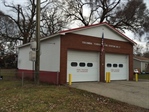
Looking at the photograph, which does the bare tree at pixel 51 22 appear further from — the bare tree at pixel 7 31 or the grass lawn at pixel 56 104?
the grass lawn at pixel 56 104

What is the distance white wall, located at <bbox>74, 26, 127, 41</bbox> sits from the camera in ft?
55.3

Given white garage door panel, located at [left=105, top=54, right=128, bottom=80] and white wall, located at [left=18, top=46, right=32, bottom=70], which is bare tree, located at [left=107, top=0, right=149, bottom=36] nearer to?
white garage door panel, located at [left=105, top=54, right=128, bottom=80]

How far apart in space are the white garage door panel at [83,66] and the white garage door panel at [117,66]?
1.44 m

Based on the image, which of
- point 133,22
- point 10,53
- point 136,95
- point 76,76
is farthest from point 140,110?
point 10,53

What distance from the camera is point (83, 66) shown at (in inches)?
659

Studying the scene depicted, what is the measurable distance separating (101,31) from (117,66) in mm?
3805

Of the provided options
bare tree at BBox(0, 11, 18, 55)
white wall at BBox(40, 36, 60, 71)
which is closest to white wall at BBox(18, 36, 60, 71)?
white wall at BBox(40, 36, 60, 71)

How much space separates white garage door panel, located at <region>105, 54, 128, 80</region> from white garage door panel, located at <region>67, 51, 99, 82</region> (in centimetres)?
144

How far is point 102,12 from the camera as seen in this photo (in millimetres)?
37812

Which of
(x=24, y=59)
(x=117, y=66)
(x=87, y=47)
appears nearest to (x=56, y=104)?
(x=87, y=47)

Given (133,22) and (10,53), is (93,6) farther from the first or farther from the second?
(10,53)

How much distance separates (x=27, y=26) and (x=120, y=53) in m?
24.2

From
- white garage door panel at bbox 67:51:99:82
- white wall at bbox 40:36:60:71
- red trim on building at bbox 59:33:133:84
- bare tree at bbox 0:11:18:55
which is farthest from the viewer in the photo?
bare tree at bbox 0:11:18:55

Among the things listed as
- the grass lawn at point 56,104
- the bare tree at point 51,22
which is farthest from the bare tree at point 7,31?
the grass lawn at point 56,104
